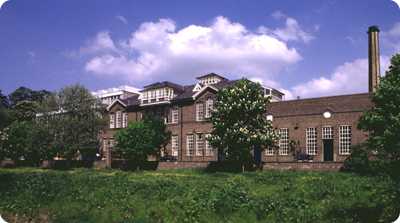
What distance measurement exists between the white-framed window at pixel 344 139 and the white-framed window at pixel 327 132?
0.80 metres

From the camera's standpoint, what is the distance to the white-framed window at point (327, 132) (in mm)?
36125

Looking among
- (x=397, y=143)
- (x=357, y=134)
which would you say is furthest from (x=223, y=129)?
(x=397, y=143)

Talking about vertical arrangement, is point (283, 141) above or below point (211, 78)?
below

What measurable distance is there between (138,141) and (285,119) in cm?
1289

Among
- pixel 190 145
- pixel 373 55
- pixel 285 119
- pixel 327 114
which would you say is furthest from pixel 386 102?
pixel 190 145

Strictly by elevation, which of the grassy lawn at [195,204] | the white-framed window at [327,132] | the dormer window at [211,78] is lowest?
the grassy lawn at [195,204]

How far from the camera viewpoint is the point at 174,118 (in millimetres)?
47438

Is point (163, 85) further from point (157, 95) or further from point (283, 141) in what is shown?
point (283, 141)

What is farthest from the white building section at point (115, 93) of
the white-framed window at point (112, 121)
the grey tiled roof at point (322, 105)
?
the grey tiled roof at point (322, 105)

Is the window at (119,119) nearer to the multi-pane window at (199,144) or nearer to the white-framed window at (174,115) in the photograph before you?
the white-framed window at (174,115)

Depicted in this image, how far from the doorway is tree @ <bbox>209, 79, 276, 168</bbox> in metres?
5.01

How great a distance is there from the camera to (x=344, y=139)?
35.5 meters

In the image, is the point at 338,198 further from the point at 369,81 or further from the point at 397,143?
the point at 369,81

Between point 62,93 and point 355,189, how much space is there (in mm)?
34697
